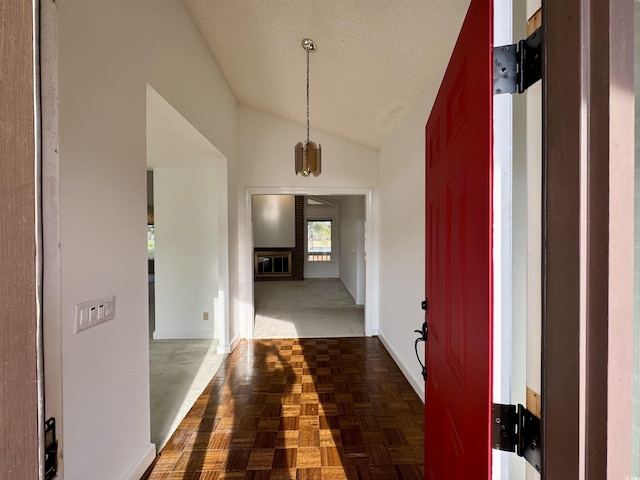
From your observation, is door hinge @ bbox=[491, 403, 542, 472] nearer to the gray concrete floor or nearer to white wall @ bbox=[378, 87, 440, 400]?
white wall @ bbox=[378, 87, 440, 400]

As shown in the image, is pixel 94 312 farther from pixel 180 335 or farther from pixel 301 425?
pixel 180 335

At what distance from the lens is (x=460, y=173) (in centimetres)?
89

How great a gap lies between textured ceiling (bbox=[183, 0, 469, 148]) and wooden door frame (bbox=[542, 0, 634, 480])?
140 cm

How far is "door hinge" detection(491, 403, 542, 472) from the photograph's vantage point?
0.61 metres

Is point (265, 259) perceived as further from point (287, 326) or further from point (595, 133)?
point (595, 133)

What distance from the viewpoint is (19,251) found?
407 mm

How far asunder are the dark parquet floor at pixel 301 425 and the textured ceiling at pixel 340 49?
8.15ft

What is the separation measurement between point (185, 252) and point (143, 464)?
2448 millimetres

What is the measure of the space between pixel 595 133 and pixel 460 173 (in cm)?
43

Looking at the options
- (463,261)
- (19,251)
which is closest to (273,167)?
(463,261)

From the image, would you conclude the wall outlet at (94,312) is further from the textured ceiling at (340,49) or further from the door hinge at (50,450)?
the textured ceiling at (340,49)

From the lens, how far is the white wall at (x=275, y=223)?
365 inches

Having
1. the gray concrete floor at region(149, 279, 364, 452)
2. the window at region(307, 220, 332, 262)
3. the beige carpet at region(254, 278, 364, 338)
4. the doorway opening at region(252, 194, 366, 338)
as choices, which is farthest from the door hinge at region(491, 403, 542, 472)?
the window at region(307, 220, 332, 262)

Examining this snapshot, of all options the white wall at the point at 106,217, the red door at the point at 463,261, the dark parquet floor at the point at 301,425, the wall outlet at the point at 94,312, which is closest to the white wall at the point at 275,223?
the dark parquet floor at the point at 301,425
